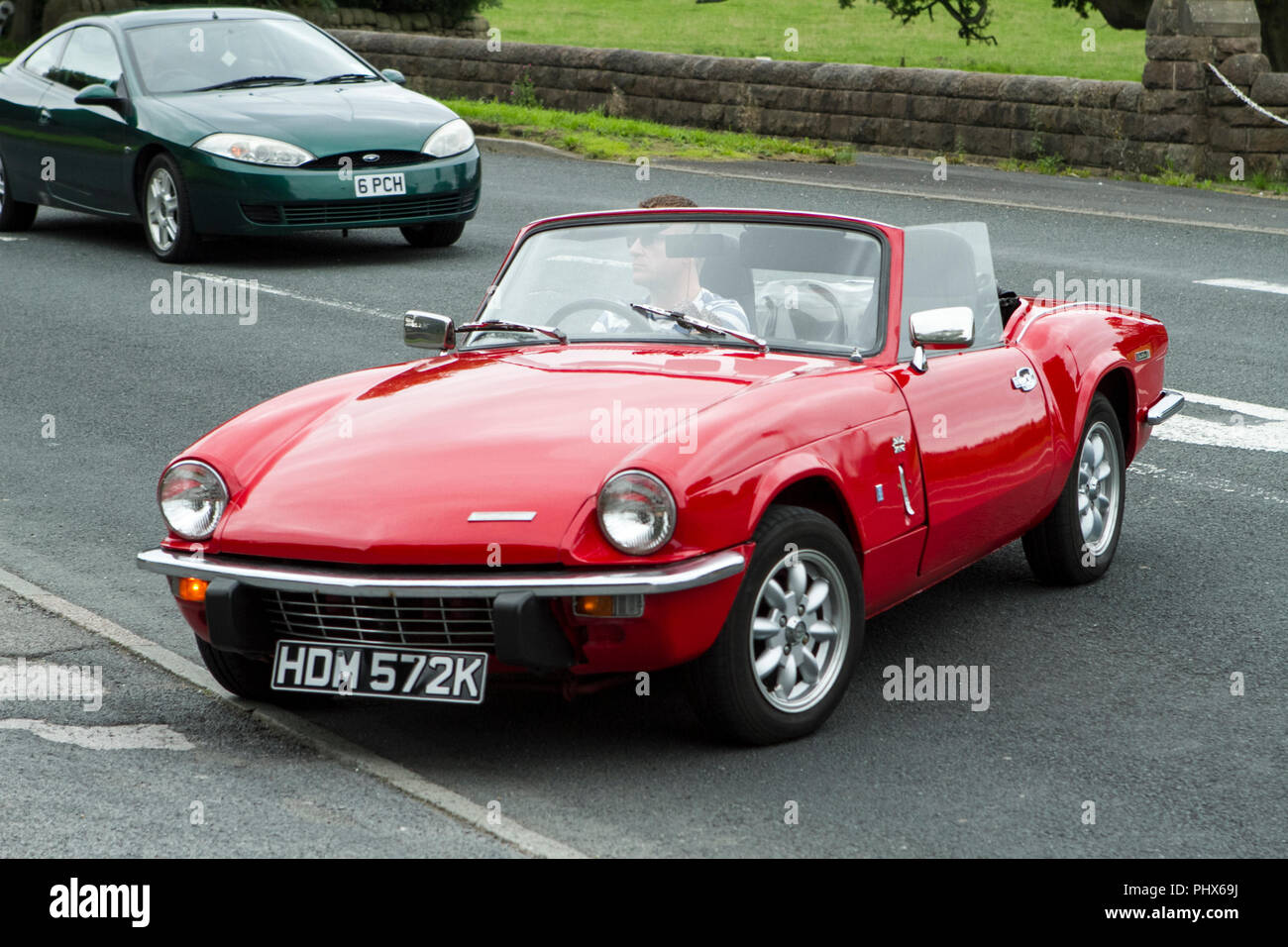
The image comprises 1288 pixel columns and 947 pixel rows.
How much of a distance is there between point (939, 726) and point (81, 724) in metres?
2.29

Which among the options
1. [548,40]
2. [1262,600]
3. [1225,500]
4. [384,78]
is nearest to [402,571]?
Answer: [1262,600]

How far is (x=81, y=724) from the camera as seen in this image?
16.1 feet

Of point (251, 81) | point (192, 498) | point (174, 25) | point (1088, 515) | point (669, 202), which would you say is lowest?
point (1088, 515)

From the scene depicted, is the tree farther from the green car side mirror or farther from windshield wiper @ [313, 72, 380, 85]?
the green car side mirror

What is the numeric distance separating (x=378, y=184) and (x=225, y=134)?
1117 millimetres

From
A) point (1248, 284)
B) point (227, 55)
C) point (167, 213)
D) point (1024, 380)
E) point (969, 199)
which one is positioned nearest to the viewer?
point (1024, 380)

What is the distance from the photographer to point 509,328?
574 centimetres

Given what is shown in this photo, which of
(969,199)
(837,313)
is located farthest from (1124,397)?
(969,199)

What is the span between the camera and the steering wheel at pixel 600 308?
18.4 feet

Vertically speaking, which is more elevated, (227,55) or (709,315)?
(227,55)

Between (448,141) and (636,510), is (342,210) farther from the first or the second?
(636,510)

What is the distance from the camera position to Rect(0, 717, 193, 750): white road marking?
4.75 meters

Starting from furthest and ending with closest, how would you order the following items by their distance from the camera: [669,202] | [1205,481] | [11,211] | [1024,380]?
[11,211] < [1205,481] < [669,202] < [1024,380]

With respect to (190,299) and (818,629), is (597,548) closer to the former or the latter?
(818,629)
